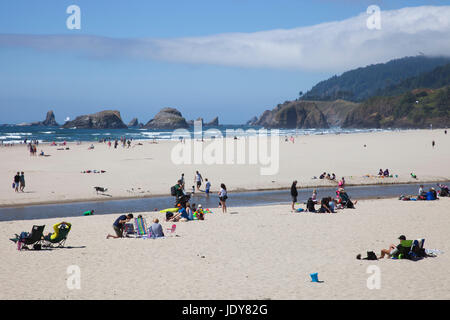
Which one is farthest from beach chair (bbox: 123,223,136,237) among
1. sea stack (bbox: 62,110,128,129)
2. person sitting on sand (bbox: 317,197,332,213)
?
sea stack (bbox: 62,110,128,129)

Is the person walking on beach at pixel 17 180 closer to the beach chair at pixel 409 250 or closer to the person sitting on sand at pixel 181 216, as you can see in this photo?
the person sitting on sand at pixel 181 216

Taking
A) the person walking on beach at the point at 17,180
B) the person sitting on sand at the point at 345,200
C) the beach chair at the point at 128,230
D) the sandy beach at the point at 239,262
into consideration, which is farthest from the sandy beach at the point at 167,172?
the beach chair at the point at 128,230

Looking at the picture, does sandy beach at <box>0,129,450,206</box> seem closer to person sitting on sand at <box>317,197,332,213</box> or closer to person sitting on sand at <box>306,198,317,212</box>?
person sitting on sand at <box>306,198,317,212</box>

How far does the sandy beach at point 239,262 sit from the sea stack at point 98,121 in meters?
159

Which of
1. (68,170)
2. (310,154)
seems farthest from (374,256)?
(310,154)

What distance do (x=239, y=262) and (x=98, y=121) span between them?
168 m

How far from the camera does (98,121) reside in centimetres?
17175

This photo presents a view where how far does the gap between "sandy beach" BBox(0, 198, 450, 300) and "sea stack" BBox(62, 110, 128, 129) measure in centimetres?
15877

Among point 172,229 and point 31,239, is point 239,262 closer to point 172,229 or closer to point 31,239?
point 172,229

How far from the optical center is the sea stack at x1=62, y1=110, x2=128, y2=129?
16850 centimetres

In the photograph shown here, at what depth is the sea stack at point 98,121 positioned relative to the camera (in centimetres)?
16850

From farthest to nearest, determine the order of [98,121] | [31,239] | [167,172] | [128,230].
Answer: [98,121] → [167,172] → [128,230] → [31,239]

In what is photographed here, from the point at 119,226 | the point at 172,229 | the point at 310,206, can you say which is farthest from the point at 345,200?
the point at 119,226
